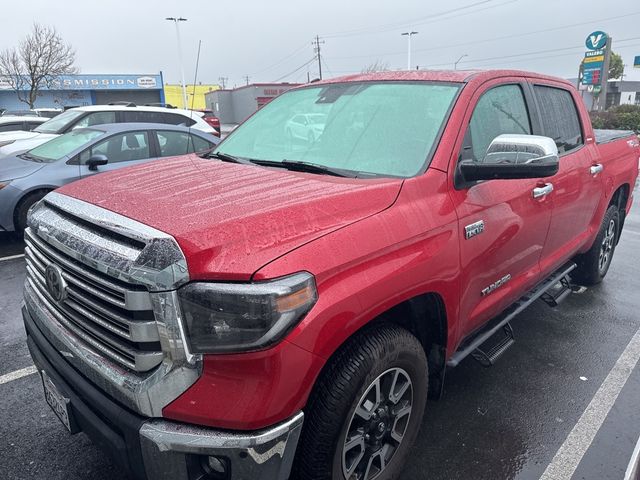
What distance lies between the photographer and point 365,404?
201 cm

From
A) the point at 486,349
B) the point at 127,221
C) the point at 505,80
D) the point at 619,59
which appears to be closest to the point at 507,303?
the point at 486,349

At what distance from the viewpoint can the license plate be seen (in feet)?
6.45

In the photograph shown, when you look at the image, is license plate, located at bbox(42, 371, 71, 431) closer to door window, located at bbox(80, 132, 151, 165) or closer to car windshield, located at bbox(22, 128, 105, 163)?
door window, located at bbox(80, 132, 151, 165)

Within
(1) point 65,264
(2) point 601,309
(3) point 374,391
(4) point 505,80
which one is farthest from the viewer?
(2) point 601,309

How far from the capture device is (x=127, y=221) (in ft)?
5.80

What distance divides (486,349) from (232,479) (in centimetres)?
194

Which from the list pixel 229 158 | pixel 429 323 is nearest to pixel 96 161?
pixel 229 158

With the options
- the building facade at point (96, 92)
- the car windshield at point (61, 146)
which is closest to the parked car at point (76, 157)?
the car windshield at point (61, 146)

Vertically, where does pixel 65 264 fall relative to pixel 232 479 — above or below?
above

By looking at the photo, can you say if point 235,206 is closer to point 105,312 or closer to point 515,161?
point 105,312

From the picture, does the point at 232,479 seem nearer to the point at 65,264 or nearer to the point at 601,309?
the point at 65,264

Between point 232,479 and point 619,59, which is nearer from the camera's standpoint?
point 232,479

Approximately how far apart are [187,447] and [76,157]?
579cm

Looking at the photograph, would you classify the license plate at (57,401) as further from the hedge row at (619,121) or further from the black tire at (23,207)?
the hedge row at (619,121)
